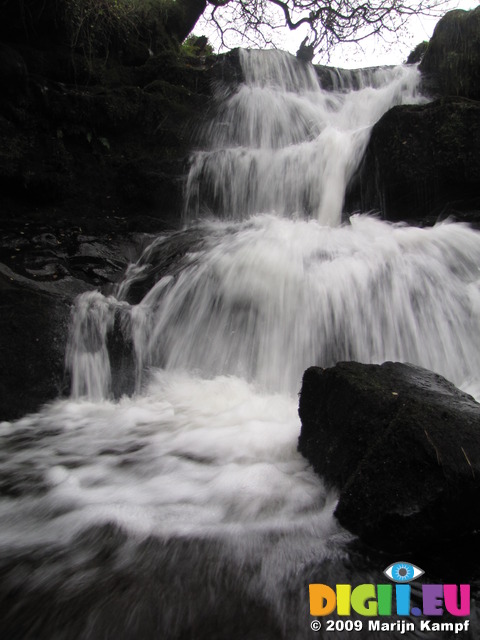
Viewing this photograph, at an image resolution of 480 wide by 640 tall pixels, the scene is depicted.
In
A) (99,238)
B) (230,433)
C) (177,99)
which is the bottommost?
(230,433)

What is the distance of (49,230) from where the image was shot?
19.0ft

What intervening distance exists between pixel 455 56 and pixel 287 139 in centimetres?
364

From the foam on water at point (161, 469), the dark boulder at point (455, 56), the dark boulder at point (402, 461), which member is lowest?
the foam on water at point (161, 469)

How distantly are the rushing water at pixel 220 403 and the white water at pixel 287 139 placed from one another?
5cm

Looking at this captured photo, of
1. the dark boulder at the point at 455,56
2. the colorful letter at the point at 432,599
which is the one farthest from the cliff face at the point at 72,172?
the dark boulder at the point at 455,56

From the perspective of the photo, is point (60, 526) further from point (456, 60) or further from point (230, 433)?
point (456, 60)

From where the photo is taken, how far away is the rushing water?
70.0 inches

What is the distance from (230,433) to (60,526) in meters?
1.40

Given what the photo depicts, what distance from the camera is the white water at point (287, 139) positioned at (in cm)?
728

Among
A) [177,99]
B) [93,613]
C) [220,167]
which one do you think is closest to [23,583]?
[93,613]

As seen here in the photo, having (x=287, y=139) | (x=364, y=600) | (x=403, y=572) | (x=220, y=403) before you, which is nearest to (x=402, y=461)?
(x=403, y=572)

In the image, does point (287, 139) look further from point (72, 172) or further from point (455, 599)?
point (455, 599)

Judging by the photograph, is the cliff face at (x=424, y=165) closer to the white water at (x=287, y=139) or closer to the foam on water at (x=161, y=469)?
the white water at (x=287, y=139)

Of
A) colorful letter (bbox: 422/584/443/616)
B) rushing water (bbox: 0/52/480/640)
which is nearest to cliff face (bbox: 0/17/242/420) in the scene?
rushing water (bbox: 0/52/480/640)
